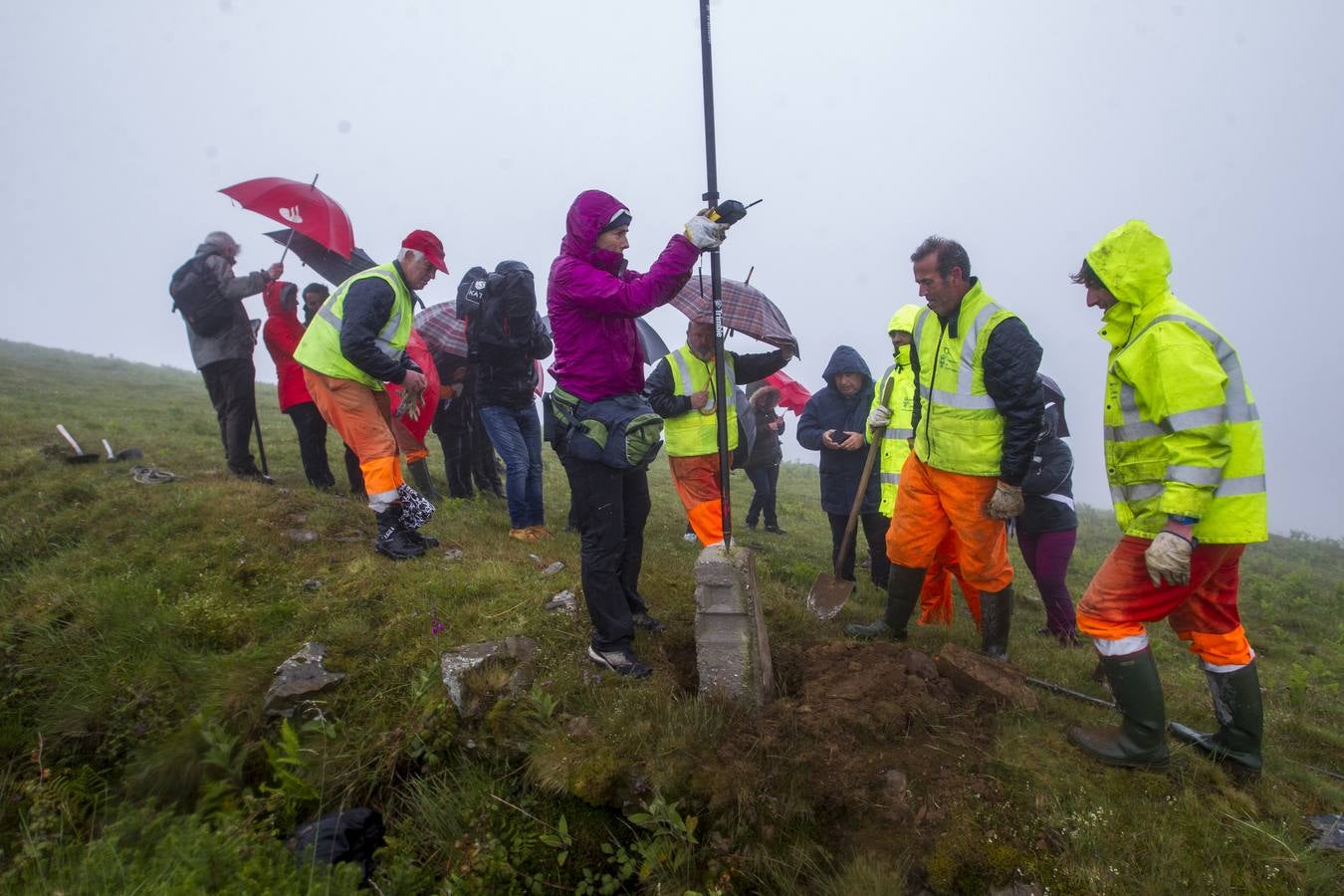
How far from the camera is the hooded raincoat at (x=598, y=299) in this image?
347 cm

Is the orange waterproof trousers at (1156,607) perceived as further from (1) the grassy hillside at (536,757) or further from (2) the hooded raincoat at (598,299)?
(2) the hooded raincoat at (598,299)

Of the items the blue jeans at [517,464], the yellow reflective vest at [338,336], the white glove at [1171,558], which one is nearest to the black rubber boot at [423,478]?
the blue jeans at [517,464]

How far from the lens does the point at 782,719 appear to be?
3344 mm

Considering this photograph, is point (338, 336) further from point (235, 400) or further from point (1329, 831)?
point (1329, 831)

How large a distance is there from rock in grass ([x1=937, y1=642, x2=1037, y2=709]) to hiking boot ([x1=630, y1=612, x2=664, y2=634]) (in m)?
1.72

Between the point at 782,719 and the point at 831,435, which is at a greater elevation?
the point at 831,435

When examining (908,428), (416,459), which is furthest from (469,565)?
(908,428)

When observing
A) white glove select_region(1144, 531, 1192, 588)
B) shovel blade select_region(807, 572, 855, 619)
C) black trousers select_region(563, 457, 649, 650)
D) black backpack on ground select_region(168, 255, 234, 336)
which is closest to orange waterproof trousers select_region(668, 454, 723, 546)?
shovel blade select_region(807, 572, 855, 619)

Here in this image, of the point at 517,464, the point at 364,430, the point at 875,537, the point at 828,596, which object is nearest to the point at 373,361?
the point at 364,430

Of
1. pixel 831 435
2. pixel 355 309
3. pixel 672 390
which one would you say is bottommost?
pixel 831 435

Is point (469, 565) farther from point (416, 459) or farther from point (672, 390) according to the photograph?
point (416, 459)

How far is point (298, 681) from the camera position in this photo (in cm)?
388

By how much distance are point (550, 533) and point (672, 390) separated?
1.99 m

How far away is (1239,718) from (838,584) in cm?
249
